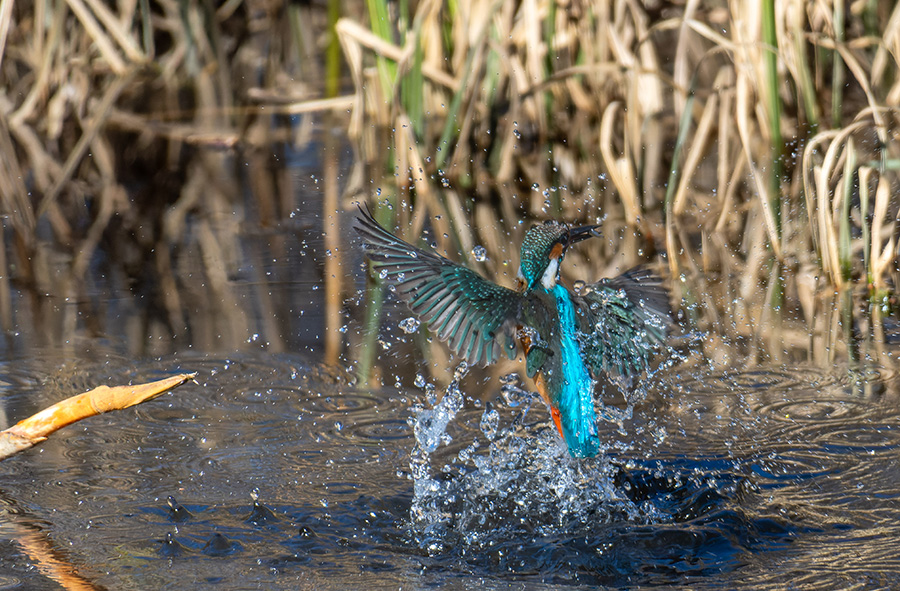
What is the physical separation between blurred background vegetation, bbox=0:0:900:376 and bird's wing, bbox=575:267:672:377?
0.55 m

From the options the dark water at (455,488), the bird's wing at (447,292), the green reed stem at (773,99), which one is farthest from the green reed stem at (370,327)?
the green reed stem at (773,99)

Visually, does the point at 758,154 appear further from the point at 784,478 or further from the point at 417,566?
the point at 417,566

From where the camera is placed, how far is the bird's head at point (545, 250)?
2.40 metres

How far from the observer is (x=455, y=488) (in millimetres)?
2418

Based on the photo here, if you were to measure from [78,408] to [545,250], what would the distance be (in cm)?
103

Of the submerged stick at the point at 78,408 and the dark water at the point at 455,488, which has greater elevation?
the submerged stick at the point at 78,408

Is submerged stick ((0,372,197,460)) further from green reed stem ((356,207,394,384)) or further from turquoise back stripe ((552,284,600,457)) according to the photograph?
green reed stem ((356,207,394,384))

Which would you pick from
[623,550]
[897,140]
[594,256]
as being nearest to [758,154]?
[897,140]

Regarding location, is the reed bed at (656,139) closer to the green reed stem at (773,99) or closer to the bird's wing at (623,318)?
the green reed stem at (773,99)

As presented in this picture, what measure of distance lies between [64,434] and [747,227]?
2.81 metres

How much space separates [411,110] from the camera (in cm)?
503

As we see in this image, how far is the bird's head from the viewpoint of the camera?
2.40m

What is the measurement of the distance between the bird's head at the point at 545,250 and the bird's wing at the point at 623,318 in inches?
6.1

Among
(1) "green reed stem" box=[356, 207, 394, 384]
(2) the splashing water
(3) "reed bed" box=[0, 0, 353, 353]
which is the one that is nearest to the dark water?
(2) the splashing water
